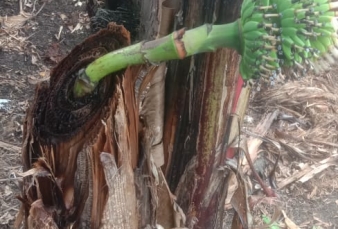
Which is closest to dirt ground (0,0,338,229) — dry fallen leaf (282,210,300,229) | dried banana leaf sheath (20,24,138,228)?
dry fallen leaf (282,210,300,229)

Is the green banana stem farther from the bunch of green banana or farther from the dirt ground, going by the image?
the dirt ground

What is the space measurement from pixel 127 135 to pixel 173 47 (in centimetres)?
27

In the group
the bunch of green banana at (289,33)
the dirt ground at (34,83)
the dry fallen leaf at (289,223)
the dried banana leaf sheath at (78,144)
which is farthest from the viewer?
the dirt ground at (34,83)

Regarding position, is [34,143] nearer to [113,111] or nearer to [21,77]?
[113,111]

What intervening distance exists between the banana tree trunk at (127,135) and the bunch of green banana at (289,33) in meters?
0.23

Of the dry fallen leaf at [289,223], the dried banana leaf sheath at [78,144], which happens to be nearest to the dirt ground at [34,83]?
the dry fallen leaf at [289,223]

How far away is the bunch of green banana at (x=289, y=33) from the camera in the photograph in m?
0.84

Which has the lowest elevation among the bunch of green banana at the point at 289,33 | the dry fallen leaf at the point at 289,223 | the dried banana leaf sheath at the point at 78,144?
the dry fallen leaf at the point at 289,223

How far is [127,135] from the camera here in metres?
1.12

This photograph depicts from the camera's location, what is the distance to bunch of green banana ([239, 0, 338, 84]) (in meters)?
0.84

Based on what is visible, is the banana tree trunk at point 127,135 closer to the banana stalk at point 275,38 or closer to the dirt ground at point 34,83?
the banana stalk at point 275,38

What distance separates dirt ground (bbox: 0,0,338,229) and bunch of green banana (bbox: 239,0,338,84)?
1380 mm

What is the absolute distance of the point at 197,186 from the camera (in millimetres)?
1320

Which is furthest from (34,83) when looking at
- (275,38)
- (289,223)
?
(275,38)
